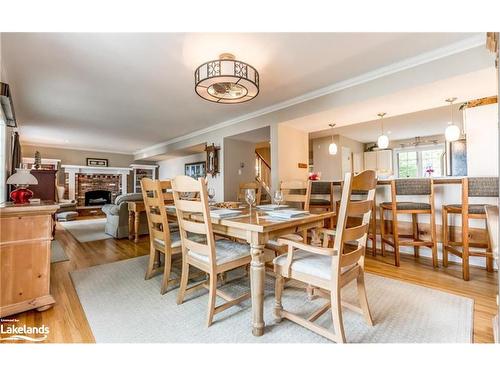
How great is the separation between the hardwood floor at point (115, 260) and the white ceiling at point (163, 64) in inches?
90.4

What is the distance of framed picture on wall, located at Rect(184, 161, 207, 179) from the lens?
24.1 ft

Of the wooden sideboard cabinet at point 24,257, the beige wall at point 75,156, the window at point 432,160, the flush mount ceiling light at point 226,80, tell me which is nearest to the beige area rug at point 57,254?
the wooden sideboard cabinet at point 24,257

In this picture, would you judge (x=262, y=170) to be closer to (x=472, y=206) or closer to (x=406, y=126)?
(x=406, y=126)

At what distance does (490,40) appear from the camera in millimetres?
1202

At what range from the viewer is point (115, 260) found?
2902 mm

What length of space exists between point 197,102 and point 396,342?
149 inches

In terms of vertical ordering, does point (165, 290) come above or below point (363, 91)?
below

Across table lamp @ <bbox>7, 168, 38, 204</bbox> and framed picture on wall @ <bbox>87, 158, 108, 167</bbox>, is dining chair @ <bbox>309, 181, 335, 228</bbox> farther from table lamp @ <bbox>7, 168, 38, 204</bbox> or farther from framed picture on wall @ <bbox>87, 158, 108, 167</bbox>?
framed picture on wall @ <bbox>87, 158, 108, 167</bbox>

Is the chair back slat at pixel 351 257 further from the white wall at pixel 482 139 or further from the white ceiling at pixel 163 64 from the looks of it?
the white wall at pixel 482 139

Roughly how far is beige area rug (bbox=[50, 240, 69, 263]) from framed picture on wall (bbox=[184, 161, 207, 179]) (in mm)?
4086

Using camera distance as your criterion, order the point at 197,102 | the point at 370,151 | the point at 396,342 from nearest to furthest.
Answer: the point at 396,342 → the point at 197,102 → the point at 370,151

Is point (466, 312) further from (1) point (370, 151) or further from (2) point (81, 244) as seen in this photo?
(1) point (370, 151)
